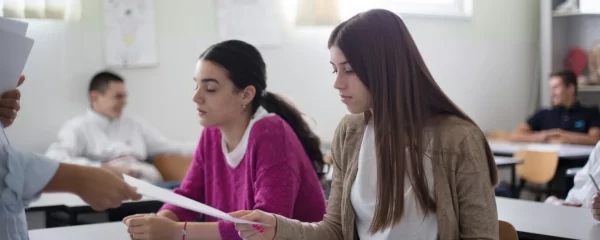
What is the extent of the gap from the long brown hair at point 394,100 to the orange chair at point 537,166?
388cm

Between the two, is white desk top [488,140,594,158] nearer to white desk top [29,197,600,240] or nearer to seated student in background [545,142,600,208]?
seated student in background [545,142,600,208]

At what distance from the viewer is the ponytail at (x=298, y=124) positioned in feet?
8.77

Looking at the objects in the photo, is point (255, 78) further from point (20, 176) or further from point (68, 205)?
point (68, 205)

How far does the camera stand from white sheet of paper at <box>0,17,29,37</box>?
1458 millimetres

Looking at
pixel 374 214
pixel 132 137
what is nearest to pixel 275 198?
pixel 374 214

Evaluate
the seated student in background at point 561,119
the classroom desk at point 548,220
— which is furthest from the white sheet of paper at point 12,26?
the seated student in background at point 561,119

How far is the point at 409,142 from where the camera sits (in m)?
1.88

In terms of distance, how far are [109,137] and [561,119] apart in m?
3.79

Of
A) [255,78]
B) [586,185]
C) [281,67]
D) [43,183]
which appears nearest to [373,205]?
[255,78]

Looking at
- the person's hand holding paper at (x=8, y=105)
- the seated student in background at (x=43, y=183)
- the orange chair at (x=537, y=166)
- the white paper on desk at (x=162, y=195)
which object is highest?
the person's hand holding paper at (x=8, y=105)

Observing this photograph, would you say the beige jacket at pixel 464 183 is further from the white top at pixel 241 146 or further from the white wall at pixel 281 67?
the white wall at pixel 281 67

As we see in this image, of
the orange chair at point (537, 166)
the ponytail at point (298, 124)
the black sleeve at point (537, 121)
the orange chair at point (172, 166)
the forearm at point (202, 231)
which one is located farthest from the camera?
the black sleeve at point (537, 121)

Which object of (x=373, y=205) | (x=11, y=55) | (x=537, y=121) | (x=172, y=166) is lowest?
(x=537, y=121)

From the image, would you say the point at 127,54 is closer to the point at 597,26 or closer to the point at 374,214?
the point at 374,214
